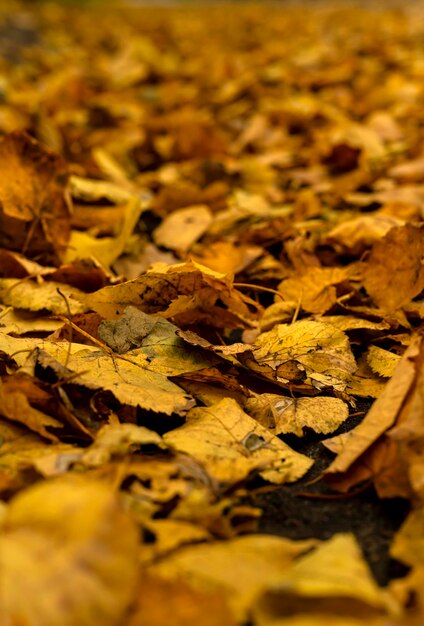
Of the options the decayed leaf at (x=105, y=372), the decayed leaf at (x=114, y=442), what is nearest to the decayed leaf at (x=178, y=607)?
the decayed leaf at (x=114, y=442)

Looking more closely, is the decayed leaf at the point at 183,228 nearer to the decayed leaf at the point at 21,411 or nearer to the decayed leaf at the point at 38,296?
the decayed leaf at the point at 38,296

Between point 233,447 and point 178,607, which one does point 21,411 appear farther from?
point 178,607

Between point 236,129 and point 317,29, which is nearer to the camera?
point 236,129

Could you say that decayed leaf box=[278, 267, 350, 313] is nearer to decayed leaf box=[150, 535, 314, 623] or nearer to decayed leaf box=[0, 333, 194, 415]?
decayed leaf box=[0, 333, 194, 415]

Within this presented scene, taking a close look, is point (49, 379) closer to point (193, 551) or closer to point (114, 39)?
point (193, 551)

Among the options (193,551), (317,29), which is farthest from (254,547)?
(317,29)

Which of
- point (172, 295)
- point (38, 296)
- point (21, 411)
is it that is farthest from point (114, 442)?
point (38, 296)
